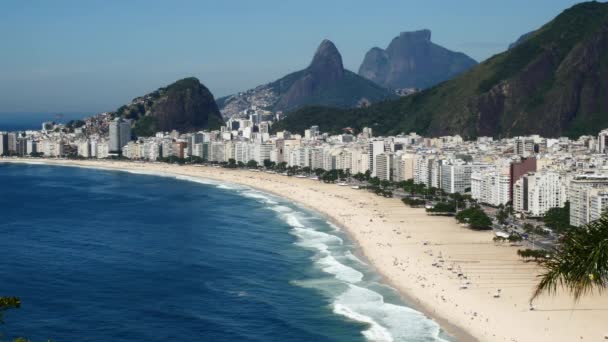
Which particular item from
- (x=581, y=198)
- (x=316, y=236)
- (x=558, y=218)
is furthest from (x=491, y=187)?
(x=316, y=236)

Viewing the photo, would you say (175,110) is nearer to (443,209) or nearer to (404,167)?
(404,167)

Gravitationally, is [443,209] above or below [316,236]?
above

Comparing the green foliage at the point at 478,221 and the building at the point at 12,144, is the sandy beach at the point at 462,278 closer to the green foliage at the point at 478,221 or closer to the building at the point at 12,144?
the green foliage at the point at 478,221

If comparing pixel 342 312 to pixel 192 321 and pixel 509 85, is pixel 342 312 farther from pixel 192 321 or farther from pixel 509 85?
pixel 509 85

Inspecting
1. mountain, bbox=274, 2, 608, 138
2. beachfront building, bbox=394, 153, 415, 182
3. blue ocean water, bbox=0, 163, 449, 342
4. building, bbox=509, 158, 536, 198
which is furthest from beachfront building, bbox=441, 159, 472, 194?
mountain, bbox=274, 2, 608, 138

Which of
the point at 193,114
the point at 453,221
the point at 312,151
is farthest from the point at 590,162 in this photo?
the point at 193,114

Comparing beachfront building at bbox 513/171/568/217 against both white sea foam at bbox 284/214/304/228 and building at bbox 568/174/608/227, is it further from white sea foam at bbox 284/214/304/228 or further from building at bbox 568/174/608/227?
white sea foam at bbox 284/214/304/228

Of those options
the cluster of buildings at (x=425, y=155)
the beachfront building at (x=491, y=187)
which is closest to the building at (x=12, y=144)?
the cluster of buildings at (x=425, y=155)
